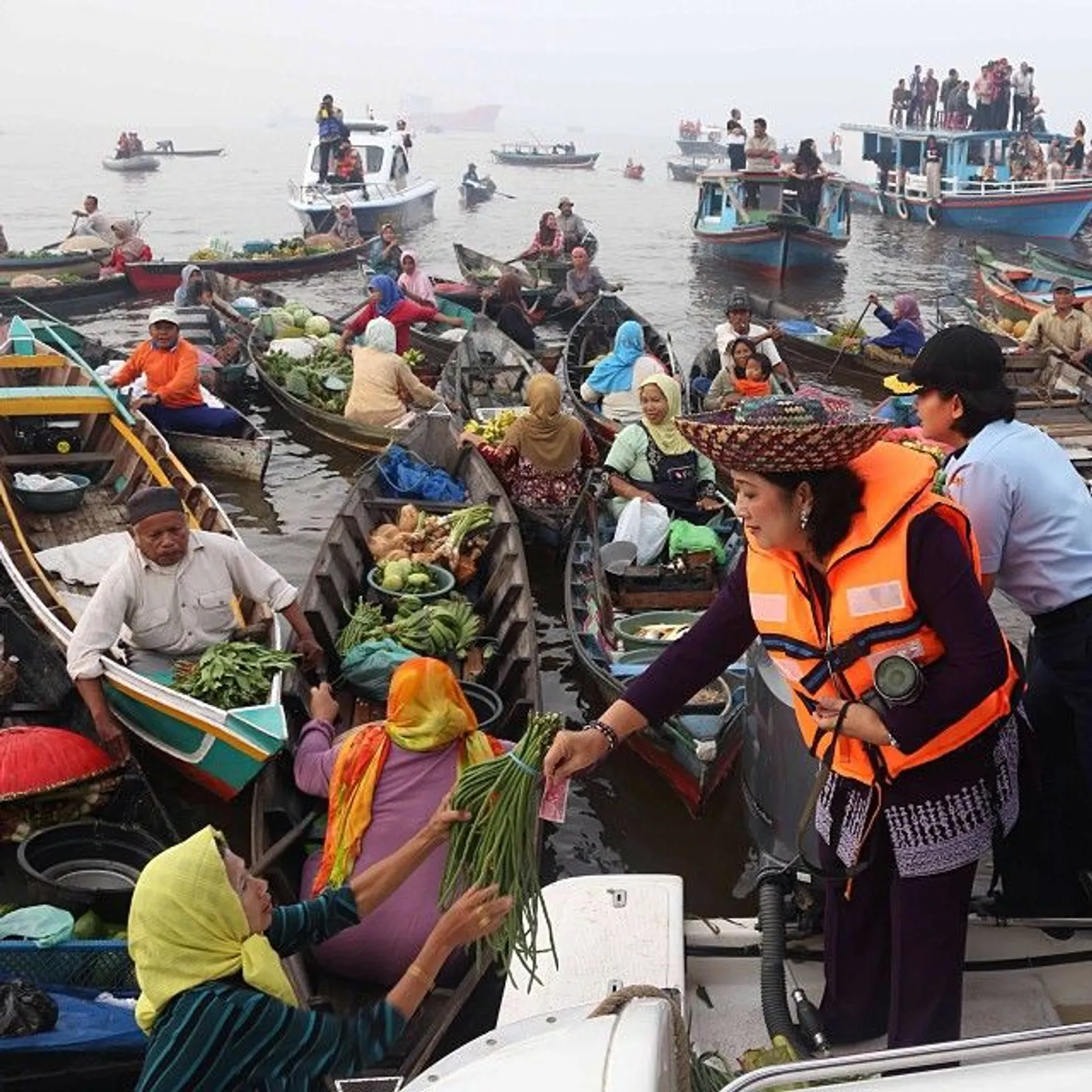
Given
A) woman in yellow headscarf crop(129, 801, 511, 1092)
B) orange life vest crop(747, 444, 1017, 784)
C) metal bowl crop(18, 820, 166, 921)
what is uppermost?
orange life vest crop(747, 444, 1017, 784)

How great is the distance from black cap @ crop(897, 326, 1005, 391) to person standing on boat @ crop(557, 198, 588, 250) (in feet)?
57.8

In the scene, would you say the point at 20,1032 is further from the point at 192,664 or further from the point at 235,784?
the point at 192,664

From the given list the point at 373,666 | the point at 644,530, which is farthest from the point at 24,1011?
the point at 644,530

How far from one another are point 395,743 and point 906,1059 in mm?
2804

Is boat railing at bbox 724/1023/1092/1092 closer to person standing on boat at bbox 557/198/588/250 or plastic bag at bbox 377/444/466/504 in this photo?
plastic bag at bbox 377/444/466/504

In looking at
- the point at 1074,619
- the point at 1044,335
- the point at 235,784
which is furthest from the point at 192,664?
the point at 1044,335

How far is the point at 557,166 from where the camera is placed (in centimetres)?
5997

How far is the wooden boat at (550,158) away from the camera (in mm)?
59500

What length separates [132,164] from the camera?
5094cm

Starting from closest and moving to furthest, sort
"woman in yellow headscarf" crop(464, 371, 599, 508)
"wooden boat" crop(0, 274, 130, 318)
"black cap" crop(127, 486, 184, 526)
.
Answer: "black cap" crop(127, 486, 184, 526), "woman in yellow headscarf" crop(464, 371, 599, 508), "wooden boat" crop(0, 274, 130, 318)

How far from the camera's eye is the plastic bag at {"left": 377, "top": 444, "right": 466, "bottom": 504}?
333 inches

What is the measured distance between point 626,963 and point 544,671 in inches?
210

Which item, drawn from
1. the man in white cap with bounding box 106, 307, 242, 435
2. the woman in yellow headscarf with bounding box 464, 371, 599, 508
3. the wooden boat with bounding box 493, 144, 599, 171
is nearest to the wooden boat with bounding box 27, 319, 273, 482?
the man in white cap with bounding box 106, 307, 242, 435

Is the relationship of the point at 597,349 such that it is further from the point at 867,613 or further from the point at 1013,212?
the point at 1013,212
